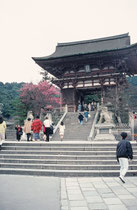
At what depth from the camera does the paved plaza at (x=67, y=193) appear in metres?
4.15

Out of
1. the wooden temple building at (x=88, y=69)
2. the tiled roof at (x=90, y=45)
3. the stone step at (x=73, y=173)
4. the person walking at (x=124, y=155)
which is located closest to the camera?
the person walking at (x=124, y=155)

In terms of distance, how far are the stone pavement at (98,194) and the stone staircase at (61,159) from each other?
0.65 m

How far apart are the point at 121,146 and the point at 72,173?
2.09 m

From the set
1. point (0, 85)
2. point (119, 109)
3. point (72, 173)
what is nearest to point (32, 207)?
point (72, 173)

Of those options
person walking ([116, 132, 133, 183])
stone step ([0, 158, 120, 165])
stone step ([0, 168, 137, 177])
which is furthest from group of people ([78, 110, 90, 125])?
person walking ([116, 132, 133, 183])

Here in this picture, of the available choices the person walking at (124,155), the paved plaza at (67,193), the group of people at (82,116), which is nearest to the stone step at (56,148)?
the paved plaza at (67,193)

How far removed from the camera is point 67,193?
16.6 ft

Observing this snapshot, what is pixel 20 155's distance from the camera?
337 inches

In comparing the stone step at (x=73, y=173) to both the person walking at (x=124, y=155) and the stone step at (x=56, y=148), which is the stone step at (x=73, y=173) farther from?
the stone step at (x=56, y=148)

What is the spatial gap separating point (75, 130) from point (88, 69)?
9502 mm

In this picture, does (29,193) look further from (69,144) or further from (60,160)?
(69,144)

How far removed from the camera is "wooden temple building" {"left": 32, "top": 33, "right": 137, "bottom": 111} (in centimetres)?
2189

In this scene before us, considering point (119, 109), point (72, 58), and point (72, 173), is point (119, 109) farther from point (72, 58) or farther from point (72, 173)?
point (72, 173)

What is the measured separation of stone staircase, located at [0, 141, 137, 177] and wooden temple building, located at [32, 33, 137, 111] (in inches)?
548
